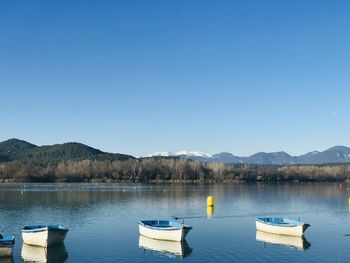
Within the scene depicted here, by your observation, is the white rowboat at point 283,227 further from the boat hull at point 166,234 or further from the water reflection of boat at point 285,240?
the boat hull at point 166,234

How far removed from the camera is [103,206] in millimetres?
77812

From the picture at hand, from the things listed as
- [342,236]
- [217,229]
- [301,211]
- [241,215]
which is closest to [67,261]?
[217,229]

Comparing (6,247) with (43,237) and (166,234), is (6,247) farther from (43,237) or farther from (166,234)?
(166,234)

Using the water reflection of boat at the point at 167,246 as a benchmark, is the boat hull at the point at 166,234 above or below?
above

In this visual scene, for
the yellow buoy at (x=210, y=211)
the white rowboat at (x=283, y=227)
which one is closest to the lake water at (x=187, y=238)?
the yellow buoy at (x=210, y=211)

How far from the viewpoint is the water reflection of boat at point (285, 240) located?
43312mm

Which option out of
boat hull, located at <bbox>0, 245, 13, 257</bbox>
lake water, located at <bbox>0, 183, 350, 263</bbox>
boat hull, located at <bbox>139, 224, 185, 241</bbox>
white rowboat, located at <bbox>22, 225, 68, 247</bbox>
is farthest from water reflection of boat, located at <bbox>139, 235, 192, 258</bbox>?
boat hull, located at <bbox>0, 245, 13, 257</bbox>

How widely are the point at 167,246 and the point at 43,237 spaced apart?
10634 mm

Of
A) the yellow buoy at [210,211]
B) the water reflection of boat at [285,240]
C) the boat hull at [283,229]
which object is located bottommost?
the water reflection of boat at [285,240]

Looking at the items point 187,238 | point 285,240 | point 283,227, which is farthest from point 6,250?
point 283,227

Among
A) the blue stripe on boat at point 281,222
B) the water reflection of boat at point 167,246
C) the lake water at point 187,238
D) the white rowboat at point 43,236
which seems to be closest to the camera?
the lake water at point 187,238

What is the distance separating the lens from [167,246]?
41250 millimetres

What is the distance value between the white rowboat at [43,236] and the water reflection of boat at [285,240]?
63.3ft

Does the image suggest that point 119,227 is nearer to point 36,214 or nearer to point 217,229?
point 217,229
